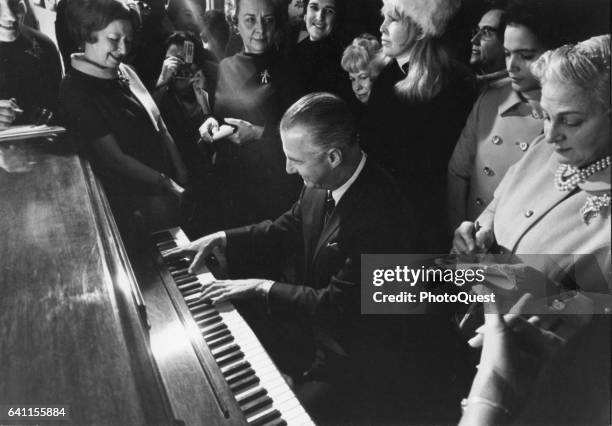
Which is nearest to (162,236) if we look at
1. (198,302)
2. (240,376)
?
(198,302)

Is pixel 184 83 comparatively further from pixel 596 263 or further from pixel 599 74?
pixel 596 263

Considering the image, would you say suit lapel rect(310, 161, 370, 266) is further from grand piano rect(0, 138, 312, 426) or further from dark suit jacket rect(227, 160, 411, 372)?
grand piano rect(0, 138, 312, 426)

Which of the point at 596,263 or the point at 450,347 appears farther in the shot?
the point at 450,347

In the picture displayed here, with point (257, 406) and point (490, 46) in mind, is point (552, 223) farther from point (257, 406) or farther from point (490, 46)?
point (257, 406)

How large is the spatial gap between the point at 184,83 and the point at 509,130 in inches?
49.9

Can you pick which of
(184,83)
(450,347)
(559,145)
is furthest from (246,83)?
(450,347)

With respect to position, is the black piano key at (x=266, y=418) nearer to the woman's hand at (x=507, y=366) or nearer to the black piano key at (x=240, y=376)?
the black piano key at (x=240, y=376)

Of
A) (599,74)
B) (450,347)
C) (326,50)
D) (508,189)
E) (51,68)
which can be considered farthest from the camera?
(51,68)

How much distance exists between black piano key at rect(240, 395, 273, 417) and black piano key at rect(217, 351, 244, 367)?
6.7 inches

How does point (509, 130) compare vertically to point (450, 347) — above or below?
above

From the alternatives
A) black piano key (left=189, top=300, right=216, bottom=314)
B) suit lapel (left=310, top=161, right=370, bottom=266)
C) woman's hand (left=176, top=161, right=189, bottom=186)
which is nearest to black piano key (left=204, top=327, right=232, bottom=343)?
black piano key (left=189, top=300, right=216, bottom=314)

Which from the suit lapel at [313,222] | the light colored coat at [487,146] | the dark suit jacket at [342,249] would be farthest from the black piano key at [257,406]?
the light colored coat at [487,146]

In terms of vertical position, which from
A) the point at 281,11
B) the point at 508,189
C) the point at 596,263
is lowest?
the point at 596,263

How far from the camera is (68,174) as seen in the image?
1.74m
